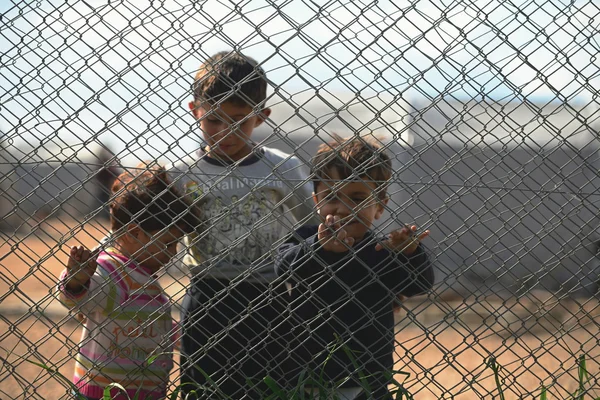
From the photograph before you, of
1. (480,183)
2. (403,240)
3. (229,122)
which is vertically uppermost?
(480,183)

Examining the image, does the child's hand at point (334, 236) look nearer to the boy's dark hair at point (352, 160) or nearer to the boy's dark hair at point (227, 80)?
the boy's dark hair at point (352, 160)

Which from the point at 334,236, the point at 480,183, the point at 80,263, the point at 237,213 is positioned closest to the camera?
the point at 334,236

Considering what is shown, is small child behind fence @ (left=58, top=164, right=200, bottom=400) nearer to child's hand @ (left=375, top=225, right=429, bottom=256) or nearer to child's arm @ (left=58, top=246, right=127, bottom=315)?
child's arm @ (left=58, top=246, right=127, bottom=315)

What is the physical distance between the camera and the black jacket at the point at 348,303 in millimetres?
2594

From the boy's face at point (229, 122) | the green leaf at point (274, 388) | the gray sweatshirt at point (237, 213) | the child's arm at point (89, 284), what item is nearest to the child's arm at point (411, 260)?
the gray sweatshirt at point (237, 213)

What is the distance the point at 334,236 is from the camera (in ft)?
8.08

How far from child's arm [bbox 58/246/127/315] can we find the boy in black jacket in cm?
64

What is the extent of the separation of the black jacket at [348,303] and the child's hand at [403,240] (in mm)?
38

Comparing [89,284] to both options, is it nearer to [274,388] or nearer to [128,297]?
[128,297]

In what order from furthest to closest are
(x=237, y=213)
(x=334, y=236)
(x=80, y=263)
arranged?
1. (x=237, y=213)
2. (x=80, y=263)
3. (x=334, y=236)

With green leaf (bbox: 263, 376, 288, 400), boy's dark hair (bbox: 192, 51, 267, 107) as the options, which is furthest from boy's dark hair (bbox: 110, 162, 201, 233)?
green leaf (bbox: 263, 376, 288, 400)

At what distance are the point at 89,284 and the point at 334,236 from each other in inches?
37.6

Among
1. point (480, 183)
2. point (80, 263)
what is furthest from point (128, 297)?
point (480, 183)

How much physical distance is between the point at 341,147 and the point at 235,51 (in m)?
0.44
